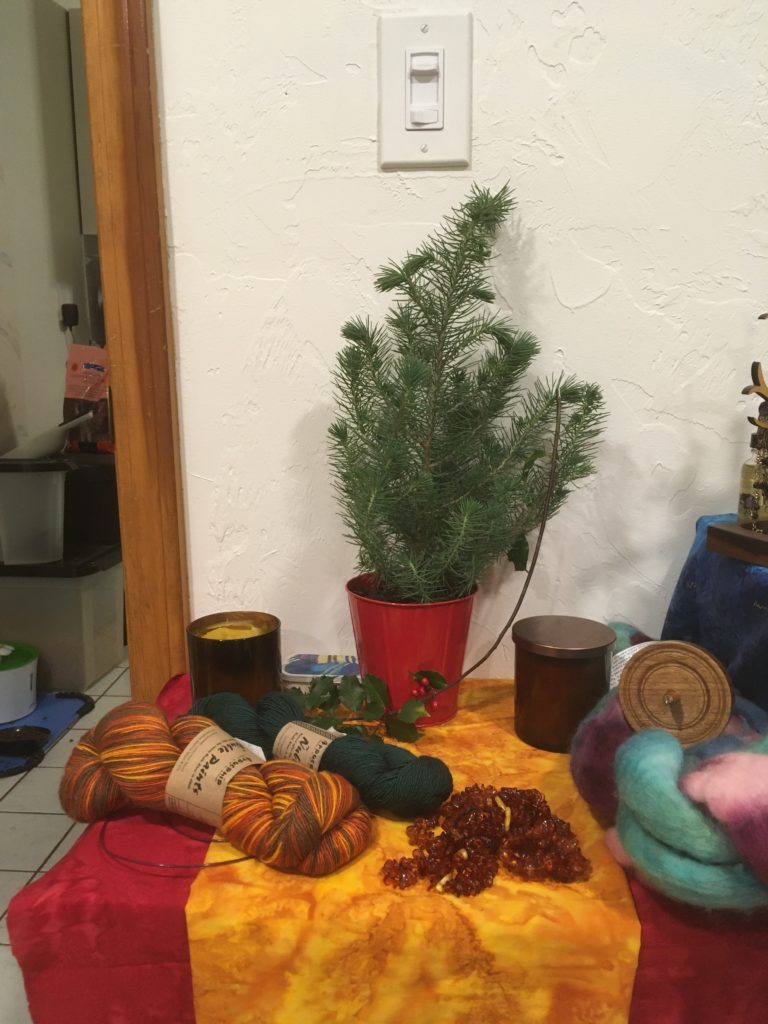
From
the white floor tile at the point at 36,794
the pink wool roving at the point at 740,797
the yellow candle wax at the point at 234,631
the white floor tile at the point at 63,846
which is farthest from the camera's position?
the white floor tile at the point at 36,794

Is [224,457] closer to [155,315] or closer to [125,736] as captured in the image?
[155,315]

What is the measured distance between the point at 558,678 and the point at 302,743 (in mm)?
244

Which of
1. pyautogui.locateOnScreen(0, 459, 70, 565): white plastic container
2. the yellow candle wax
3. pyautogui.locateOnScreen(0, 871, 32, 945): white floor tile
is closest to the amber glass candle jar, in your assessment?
the yellow candle wax

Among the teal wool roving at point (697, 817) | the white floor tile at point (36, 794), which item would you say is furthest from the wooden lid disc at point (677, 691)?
the white floor tile at point (36, 794)

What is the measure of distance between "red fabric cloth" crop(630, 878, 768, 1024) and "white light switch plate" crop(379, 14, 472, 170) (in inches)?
28.1

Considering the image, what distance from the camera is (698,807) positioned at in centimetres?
45

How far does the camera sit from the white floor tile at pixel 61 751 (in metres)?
1.48

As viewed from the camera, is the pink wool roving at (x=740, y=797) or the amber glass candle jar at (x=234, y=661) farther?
the amber glass candle jar at (x=234, y=661)

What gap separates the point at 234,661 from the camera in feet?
2.25

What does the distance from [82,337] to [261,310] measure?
160cm

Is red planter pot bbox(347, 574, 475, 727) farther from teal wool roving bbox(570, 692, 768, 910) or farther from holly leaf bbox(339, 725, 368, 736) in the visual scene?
teal wool roving bbox(570, 692, 768, 910)

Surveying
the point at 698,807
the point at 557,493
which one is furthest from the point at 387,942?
the point at 557,493

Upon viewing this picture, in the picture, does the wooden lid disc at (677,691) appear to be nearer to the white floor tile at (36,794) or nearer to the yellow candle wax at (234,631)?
the yellow candle wax at (234,631)

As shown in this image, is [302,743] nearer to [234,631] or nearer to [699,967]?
[234,631]
